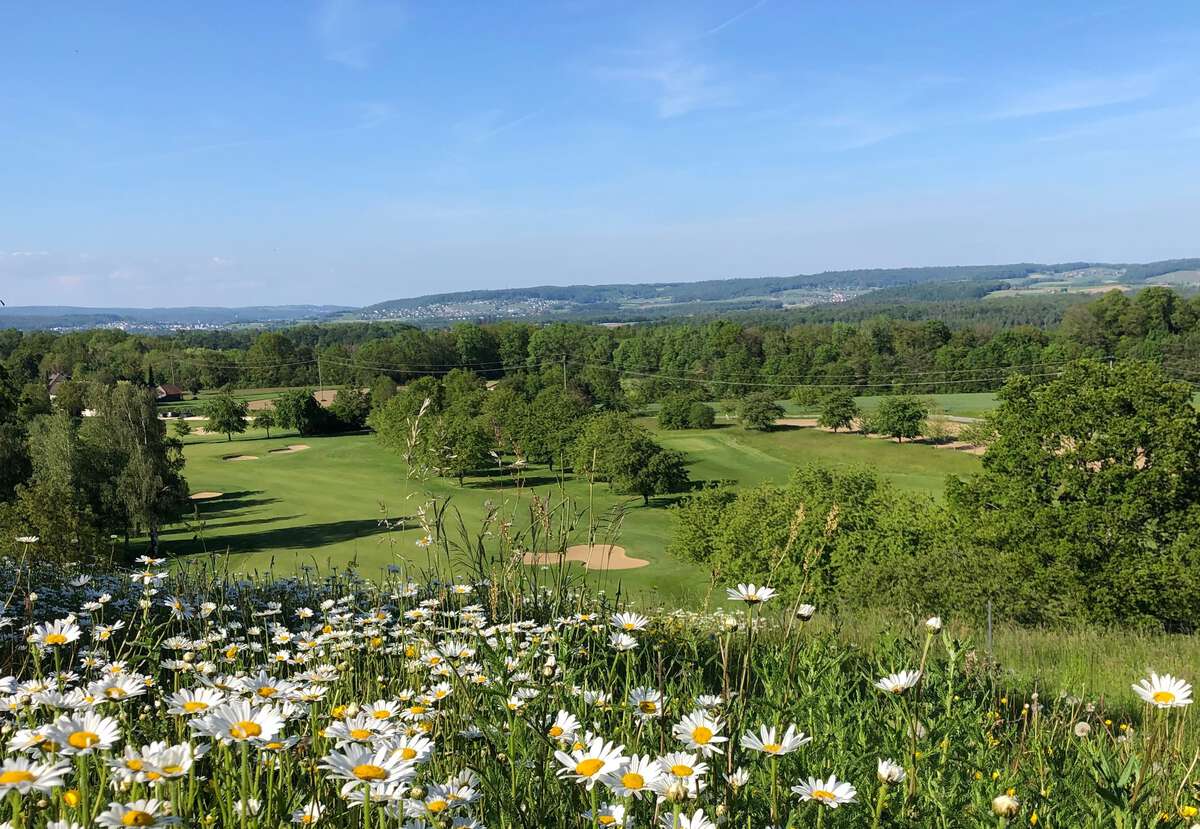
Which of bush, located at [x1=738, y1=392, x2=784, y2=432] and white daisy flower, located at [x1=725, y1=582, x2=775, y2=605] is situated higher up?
white daisy flower, located at [x1=725, y1=582, x2=775, y2=605]

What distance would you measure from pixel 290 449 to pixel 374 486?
18125 mm

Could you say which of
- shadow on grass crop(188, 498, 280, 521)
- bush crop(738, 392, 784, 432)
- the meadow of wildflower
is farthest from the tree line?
bush crop(738, 392, 784, 432)

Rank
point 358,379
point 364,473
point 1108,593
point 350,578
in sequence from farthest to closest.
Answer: point 358,379
point 364,473
point 1108,593
point 350,578

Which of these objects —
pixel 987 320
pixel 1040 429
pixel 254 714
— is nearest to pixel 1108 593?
pixel 1040 429

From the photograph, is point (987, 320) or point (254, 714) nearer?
point (254, 714)

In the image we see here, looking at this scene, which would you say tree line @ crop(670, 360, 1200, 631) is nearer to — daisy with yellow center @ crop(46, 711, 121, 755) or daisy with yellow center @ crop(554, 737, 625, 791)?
daisy with yellow center @ crop(554, 737, 625, 791)

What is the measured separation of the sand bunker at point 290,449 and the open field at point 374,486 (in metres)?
0.41

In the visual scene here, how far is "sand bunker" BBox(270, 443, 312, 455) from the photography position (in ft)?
197

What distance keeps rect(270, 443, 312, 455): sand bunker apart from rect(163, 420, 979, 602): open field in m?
0.41

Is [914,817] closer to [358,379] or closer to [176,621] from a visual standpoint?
[176,621]

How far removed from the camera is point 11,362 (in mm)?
93875

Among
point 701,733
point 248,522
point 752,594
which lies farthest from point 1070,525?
point 248,522

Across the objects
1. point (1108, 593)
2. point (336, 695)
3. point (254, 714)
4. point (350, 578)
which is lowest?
point (1108, 593)

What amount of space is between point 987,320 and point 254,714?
159m
